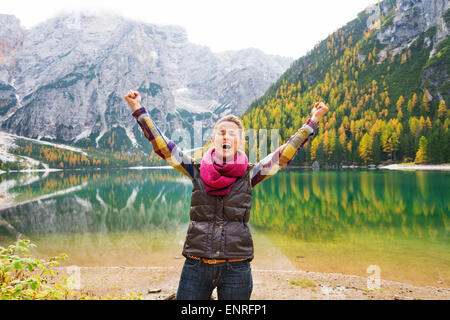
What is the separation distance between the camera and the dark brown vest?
291 centimetres

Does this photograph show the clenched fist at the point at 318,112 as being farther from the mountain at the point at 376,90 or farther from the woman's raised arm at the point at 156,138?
the mountain at the point at 376,90

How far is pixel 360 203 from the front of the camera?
2930 cm

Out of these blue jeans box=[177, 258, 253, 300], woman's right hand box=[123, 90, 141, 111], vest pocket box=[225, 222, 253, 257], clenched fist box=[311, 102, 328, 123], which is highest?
woman's right hand box=[123, 90, 141, 111]

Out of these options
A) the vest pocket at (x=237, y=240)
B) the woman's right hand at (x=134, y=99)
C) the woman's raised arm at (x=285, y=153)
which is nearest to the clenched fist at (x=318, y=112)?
the woman's raised arm at (x=285, y=153)

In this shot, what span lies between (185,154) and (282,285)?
955cm

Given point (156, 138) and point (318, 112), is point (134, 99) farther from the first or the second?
point (318, 112)

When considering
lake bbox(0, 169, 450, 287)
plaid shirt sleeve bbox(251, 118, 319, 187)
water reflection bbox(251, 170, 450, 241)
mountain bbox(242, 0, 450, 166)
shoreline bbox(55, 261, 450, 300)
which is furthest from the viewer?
mountain bbox(242, 0, 450, 166)

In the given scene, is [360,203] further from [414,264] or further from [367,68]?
[367,68]

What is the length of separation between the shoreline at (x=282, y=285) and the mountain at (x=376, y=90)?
6391 centimetres

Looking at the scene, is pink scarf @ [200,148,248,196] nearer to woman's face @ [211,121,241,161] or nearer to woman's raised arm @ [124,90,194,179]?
woman's face @ [211,121,241,161]

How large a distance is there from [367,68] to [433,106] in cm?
5015

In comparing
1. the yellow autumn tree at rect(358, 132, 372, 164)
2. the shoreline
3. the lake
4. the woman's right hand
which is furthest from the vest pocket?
the yellow autumn tree at rect(358, 132, 372, 164)

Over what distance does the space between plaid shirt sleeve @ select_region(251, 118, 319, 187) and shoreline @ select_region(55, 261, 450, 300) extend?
652cm
